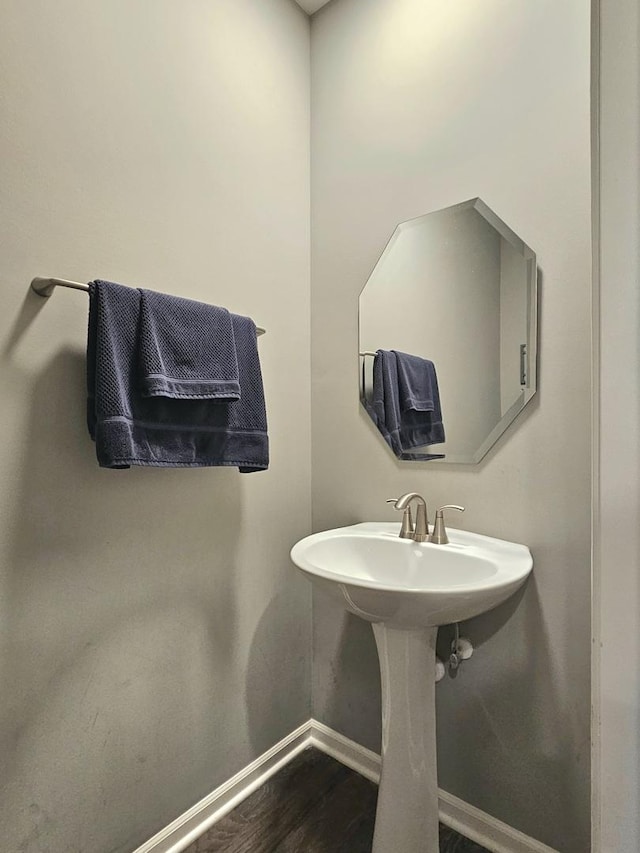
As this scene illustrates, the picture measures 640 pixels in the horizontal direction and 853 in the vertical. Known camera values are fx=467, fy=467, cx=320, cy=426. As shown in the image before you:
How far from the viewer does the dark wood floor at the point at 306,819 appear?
4.17ft

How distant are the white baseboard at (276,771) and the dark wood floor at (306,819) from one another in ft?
0.07

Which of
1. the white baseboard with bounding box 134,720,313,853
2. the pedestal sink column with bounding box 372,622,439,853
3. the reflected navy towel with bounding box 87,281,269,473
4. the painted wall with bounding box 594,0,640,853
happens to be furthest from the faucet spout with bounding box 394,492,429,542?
the white baseboard with bounding box 134,720,313,853

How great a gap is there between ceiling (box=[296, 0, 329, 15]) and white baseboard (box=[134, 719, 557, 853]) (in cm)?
259

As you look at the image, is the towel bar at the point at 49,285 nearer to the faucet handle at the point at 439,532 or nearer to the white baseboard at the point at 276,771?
the faucet handle at the point at 439,532

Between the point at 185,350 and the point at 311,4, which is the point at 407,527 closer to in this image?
the point at 185,350

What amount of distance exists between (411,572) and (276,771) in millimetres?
893

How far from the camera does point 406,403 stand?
58.2 inches

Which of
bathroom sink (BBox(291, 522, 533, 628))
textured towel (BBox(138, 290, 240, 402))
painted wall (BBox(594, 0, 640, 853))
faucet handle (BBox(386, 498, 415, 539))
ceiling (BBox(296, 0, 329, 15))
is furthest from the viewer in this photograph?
ceiling (BBox(296, 0, 329, 15))

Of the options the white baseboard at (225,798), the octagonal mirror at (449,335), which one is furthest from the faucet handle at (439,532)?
the white baseboard at (225,798)

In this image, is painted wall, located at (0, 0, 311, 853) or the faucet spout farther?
the faucet spout

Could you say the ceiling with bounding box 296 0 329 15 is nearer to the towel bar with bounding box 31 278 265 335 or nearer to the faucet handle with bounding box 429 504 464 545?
the towel bar with bounding box 31 278 265 335

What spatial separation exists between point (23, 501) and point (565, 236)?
140 centimetres

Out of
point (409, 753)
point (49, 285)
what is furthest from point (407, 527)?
point (49, 285)

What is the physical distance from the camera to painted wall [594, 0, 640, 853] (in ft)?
1.72
